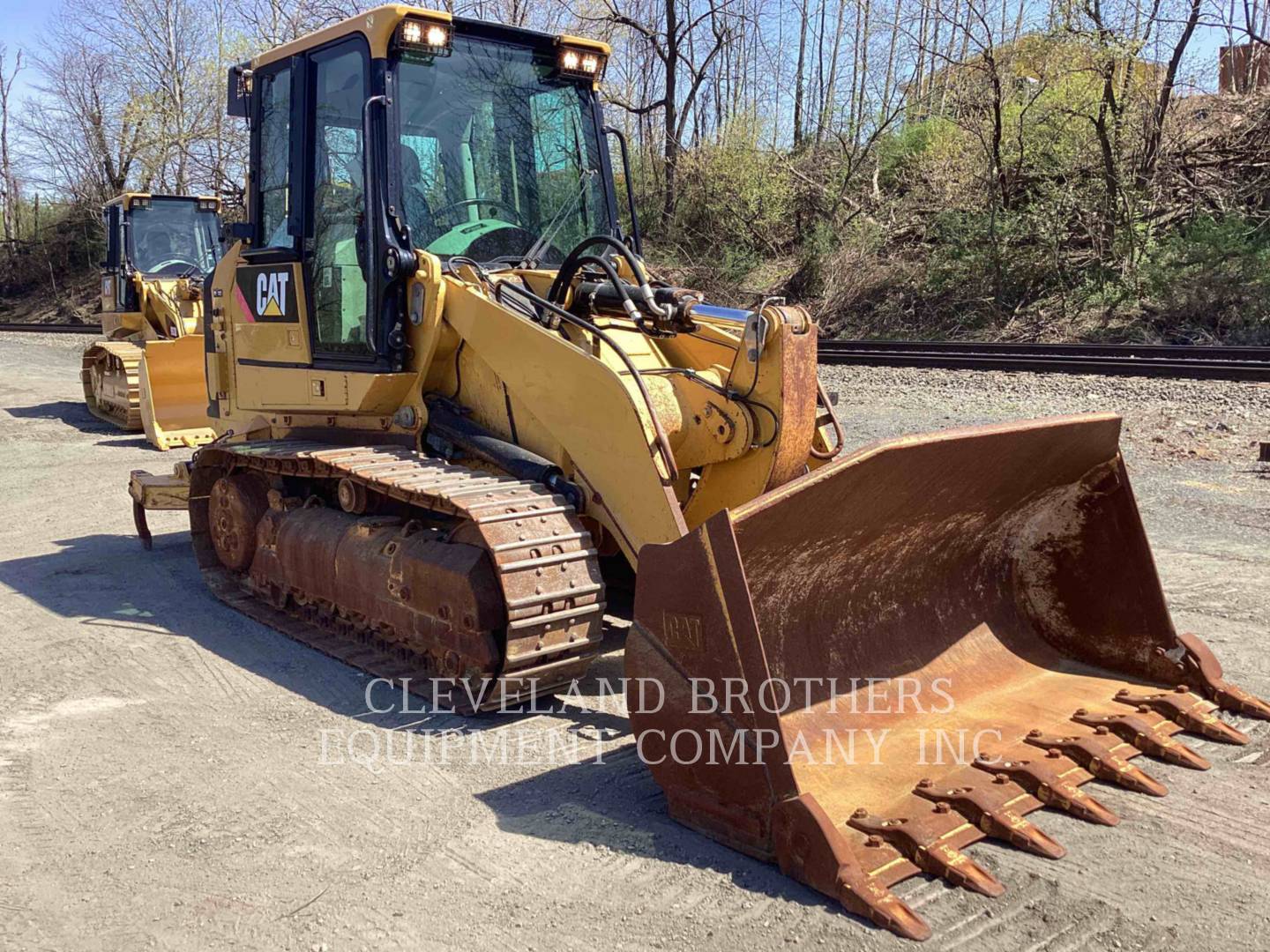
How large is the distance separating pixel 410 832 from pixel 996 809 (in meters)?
1.78

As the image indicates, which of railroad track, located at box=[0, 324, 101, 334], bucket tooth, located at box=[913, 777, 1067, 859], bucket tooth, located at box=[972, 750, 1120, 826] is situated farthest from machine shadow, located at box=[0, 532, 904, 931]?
railroad track, located at box=[0, 324, 101, 334]

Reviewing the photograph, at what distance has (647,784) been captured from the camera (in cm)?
380

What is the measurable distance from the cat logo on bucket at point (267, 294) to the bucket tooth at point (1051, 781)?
412 centimetres

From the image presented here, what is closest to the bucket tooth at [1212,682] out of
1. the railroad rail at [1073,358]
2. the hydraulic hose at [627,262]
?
the hydraulic hose at [627,262]

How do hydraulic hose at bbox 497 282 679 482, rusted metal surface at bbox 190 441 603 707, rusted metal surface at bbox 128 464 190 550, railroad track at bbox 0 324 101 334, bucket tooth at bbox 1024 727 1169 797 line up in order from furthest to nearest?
railroad track at bbox 0 324 101 334 → rusted metal surface at bbox 128 464 190 550 → hydraulic hose at bbox 497 282 679 482 → rusted metal surface at bbox 190 441 603 707 → bucket tooth at bbox 1024 727 1169 797

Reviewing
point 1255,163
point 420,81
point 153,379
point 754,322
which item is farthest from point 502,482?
point 1255,163

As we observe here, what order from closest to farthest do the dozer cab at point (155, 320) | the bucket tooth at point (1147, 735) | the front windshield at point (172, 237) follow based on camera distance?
the bucket tooth at point (1147, 735) → the dozer cab at point (155, 320) → the front windshield at point (172, 237)

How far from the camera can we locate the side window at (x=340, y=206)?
5.43 m

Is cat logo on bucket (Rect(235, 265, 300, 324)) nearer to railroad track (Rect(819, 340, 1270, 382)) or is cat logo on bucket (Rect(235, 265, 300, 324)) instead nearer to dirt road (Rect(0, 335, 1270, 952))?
dirt road (Rect(0, 335, 1270, 952))

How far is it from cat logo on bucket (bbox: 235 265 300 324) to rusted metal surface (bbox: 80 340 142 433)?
22.3ft

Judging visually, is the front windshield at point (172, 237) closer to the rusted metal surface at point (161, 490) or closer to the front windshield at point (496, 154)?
the rusted metal surface at point (161, 490)

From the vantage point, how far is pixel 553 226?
5.90 metres

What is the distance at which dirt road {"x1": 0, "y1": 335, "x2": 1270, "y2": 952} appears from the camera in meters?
2.92

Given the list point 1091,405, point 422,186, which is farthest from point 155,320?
point 1091,405
